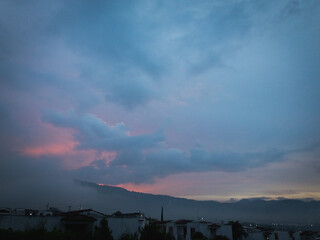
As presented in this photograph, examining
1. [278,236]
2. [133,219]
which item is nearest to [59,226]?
[133,219]

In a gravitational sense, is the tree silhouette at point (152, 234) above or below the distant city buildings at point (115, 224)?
above

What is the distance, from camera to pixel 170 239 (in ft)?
53.2

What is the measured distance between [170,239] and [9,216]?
1769 cm

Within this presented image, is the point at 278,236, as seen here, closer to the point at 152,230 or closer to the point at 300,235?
the point at 300,235

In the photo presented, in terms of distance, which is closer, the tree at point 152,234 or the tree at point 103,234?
the tree at point 152,234

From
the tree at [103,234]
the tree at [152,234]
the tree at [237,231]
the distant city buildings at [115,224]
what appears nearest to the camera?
the tree at [152,234]

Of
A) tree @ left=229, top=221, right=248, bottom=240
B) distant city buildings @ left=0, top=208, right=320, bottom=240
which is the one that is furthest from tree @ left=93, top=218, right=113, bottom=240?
tree @ left=229, top=221, right=248, bottom=240

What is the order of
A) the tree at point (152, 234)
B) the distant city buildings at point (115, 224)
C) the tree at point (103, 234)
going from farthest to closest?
the distant city buildings at point (115, 224)
the tree at point (103, 234)
the tree at point (152, 234)

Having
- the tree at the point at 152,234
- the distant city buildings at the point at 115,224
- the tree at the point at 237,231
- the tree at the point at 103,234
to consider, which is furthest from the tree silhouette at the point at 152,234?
the tree at the point at 237,231

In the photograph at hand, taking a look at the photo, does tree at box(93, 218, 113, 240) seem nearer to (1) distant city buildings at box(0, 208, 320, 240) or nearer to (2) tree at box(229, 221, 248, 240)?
(1) distant city buildings at box(0, 208, 320, 240)

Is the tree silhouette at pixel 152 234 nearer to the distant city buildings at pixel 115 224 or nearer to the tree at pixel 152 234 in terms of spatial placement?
the tree at pixel 152 234

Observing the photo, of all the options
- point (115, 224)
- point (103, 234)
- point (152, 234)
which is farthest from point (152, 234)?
point (115, 224)

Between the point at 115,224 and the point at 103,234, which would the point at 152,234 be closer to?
the point at 103,234

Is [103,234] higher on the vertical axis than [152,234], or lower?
lower
